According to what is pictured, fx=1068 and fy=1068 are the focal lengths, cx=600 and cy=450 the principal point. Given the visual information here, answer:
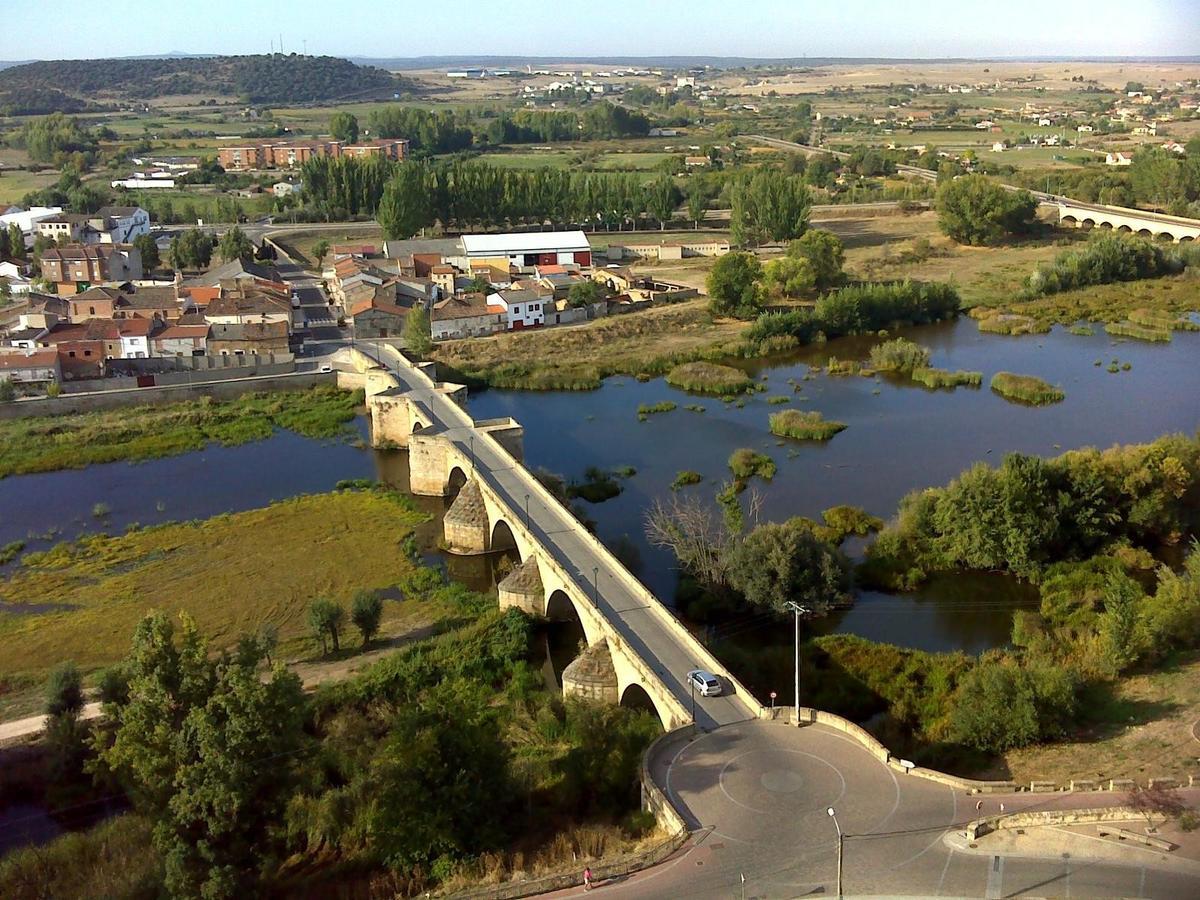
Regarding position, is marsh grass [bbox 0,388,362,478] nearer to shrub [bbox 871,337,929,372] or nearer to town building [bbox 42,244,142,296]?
town building [bbox 42,244,142,296]

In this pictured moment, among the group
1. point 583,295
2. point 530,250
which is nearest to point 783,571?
point 583,295

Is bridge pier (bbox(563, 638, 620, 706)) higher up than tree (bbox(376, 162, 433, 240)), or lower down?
lower down

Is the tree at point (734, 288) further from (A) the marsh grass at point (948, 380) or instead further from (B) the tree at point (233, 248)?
(B) the tree at point (233, 248)

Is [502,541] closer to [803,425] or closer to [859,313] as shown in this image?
[803,425]

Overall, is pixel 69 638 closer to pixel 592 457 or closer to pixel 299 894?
pixel 299 894

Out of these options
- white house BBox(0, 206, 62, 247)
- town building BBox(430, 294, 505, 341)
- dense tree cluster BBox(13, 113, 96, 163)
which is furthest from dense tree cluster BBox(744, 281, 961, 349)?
dense tree cluster BBox(13, 113, 96, 163)

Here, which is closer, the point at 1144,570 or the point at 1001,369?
the point at 1144,570

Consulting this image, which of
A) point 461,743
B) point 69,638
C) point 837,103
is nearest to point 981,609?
point 461,743
